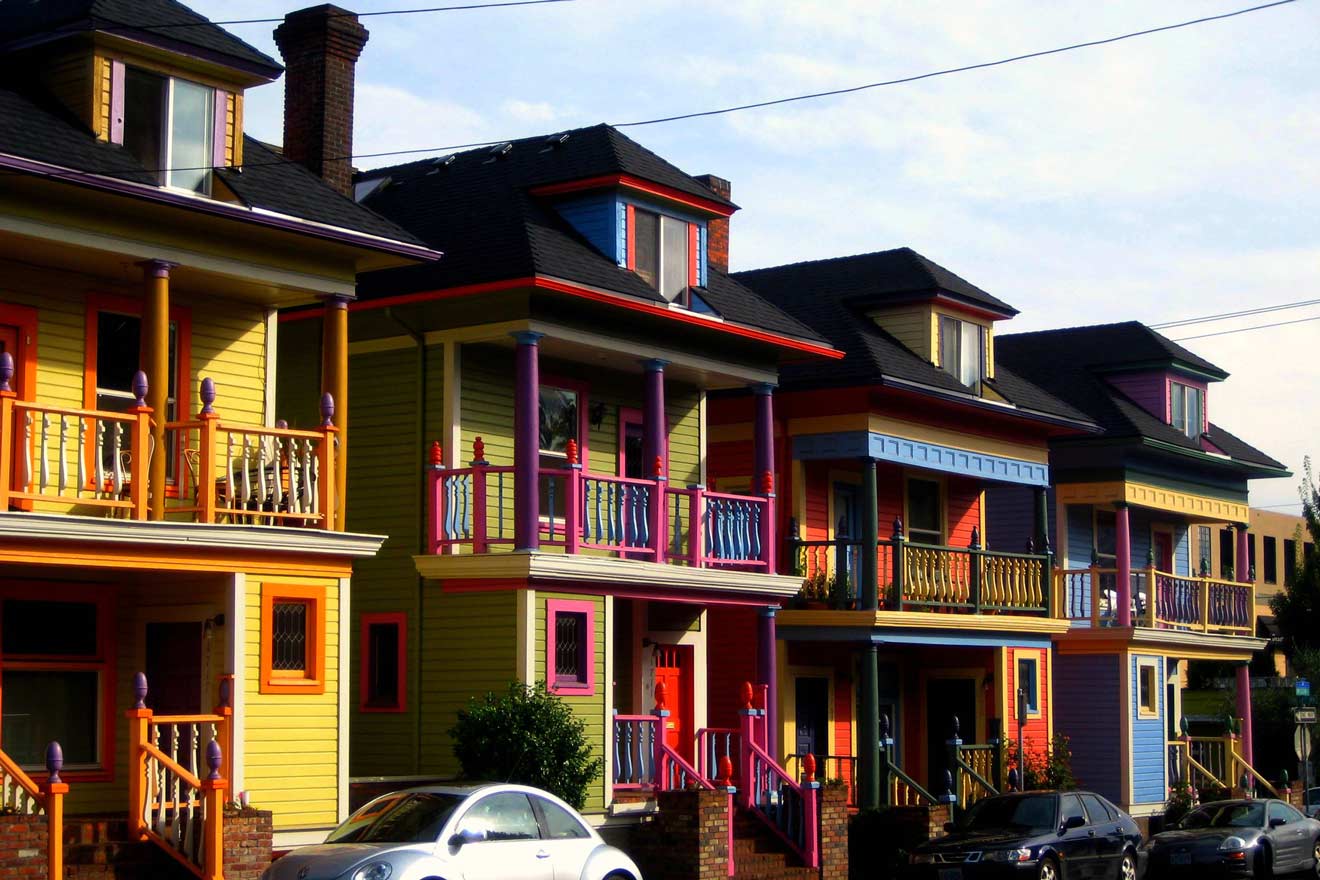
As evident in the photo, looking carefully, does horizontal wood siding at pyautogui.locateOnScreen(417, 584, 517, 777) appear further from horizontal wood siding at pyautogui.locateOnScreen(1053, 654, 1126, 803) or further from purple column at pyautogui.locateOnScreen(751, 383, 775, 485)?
horizontal wood siding at pyautogui.locateOnScreen(1053, 654, 1126, 803)

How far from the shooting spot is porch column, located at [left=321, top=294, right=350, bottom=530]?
22156mm

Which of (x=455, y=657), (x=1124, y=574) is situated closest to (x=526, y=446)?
(x=455, y=657)

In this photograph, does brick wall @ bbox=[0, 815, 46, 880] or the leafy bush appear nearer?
brick wall @ bbox=[0, 815, 46, 880]

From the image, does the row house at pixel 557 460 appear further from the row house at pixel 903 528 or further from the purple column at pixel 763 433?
the row house at pixel 903 528

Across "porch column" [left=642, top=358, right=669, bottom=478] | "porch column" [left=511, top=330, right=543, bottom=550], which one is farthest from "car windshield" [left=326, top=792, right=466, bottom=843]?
"porch column" [left=642, top=358, right=669, bottom=478]

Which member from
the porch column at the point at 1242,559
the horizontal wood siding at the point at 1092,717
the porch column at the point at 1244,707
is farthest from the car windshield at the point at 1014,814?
the porch column at the point at 1242,559

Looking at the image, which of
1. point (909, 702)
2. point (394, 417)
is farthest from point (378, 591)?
point (909, 702)

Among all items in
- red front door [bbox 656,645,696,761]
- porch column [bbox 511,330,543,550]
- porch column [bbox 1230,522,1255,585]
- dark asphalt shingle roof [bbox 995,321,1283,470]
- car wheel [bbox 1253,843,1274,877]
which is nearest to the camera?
porch column [bbox 511,330,543,550]

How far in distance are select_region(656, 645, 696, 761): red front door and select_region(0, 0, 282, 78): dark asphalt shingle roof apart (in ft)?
36.0

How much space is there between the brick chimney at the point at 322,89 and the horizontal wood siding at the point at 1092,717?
1845 centimetres

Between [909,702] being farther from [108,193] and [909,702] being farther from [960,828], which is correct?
[108,193]

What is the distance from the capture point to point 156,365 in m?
20.7

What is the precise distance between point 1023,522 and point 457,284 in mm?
17972

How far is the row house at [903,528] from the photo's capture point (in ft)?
103
